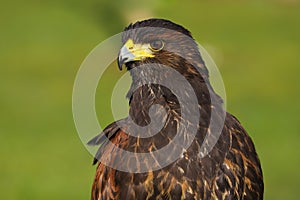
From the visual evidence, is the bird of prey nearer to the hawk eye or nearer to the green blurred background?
the hawk eye

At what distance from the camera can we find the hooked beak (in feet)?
24.3

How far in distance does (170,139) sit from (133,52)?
2.23 feet

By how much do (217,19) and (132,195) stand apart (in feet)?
61.6

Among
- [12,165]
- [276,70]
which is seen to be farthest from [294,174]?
[276,70]

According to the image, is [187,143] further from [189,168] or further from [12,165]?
[12,165]

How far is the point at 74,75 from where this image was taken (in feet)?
68.9

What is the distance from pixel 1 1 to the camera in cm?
2730

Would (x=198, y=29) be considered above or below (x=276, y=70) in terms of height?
above

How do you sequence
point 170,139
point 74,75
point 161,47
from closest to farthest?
point 170,139 → point 161,47 → point 74,75

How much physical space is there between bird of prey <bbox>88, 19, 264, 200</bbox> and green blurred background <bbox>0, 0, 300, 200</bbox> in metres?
0.79

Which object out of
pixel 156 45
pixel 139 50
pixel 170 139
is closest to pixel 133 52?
pixel 139 50

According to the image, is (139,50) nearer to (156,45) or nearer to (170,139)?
(156,45)

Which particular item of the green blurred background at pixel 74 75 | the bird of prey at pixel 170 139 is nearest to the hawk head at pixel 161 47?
the bird of prey at pixel 170 139

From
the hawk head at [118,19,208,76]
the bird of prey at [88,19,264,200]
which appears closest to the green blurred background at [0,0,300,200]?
the hawk head at [118,19,208,76]
